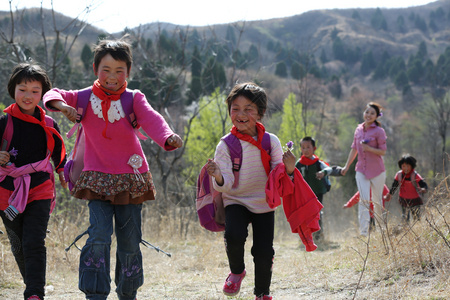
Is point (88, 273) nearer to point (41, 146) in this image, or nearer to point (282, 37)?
point (41, 146)

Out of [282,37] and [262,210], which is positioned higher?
[282,37]

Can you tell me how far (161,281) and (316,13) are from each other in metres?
175

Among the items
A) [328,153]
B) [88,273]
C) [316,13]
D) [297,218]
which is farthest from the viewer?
[316,13]

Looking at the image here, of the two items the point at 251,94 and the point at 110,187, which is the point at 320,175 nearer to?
the point at 251,94

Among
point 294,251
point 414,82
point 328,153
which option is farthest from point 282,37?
point 294,251

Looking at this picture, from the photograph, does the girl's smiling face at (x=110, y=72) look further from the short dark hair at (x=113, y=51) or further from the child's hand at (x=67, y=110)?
the child's hand at (x=67, y=110)

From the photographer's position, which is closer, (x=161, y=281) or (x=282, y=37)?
(x=161, y=281)

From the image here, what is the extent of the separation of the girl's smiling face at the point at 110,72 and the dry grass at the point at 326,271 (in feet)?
5.96

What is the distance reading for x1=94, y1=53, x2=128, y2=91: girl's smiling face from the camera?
3.41 metres

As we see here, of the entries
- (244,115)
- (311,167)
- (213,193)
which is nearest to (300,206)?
(213,193)

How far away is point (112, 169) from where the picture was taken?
3311 millimetres

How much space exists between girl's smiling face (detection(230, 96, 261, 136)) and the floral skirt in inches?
30.9

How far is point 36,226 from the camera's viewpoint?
3.47 metres

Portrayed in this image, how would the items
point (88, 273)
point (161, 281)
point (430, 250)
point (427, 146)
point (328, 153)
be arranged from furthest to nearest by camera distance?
point (328, 153)
point (427, 146)
point (161, 281)
point (430, 250)
point (88, 273)
